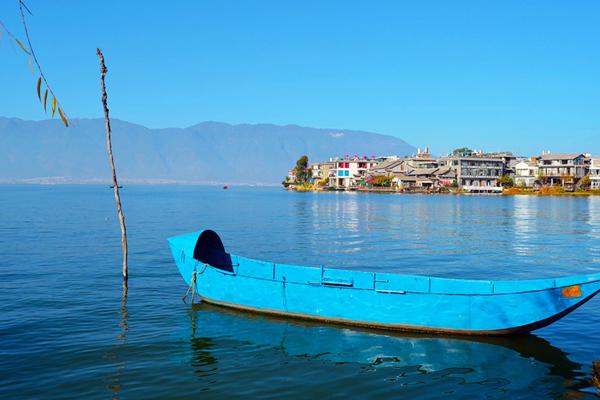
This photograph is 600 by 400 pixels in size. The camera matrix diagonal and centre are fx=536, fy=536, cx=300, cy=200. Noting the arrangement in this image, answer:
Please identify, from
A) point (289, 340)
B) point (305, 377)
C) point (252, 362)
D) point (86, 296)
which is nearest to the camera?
point (305, 377)

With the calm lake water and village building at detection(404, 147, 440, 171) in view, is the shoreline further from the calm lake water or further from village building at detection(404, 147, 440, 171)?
the calm lake water

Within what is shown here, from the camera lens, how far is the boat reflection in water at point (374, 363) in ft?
41.7

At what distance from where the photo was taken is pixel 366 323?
16.3m

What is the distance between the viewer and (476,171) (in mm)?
141250

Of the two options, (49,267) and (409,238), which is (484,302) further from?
(409,238)

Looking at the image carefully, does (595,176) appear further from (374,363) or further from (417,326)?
(374,363)

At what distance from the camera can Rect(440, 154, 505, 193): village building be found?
460ft

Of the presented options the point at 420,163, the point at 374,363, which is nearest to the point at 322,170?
the point at 420,163

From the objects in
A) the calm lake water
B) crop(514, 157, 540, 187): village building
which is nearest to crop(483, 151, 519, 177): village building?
crop(514, 157, 540, 187): village building

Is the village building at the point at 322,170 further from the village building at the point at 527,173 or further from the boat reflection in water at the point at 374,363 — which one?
the boat reflection in water at the point at 374,363

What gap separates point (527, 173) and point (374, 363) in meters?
137

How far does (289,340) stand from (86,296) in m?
10.00

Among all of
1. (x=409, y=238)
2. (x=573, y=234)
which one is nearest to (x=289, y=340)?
(x=409, y=238)

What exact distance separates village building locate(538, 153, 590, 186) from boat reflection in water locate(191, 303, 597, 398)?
12626 cm
